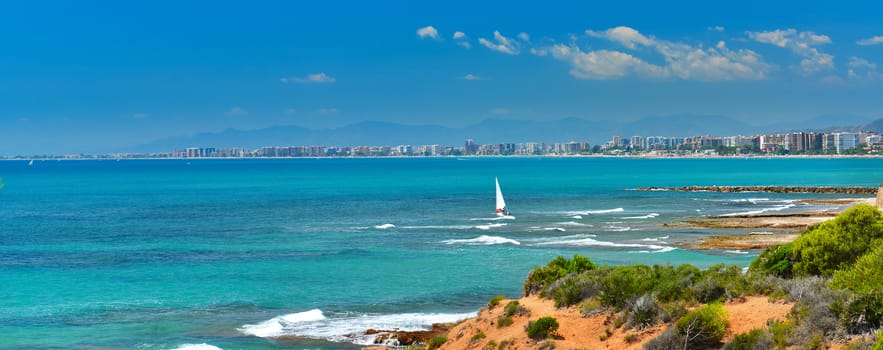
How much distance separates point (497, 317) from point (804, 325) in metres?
8.88

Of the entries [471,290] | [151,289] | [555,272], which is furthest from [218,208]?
[555,272]

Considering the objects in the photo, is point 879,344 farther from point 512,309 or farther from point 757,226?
point 757,226

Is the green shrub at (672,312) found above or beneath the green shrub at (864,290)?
beneath

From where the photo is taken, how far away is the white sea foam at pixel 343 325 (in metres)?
27.8

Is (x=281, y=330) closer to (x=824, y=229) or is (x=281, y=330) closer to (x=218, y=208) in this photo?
(x=824, y=229)

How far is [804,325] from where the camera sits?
53.4ft

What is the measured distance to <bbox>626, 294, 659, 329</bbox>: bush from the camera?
753 inches

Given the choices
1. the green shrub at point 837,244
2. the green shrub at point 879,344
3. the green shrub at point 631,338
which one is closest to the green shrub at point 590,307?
the green shrub at point 631,338

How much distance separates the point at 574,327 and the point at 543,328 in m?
0.83

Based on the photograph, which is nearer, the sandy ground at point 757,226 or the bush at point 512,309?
the bush at point 512,309

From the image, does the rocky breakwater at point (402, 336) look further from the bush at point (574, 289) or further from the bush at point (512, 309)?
the bush at point (574, 289)

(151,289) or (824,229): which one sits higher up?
(824,229)

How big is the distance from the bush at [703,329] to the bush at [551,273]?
741 centimetres

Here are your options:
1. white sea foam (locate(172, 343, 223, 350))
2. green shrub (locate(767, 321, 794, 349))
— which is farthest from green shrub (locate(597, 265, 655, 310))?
white sea foam (locate(172, 343, 223, 350))
